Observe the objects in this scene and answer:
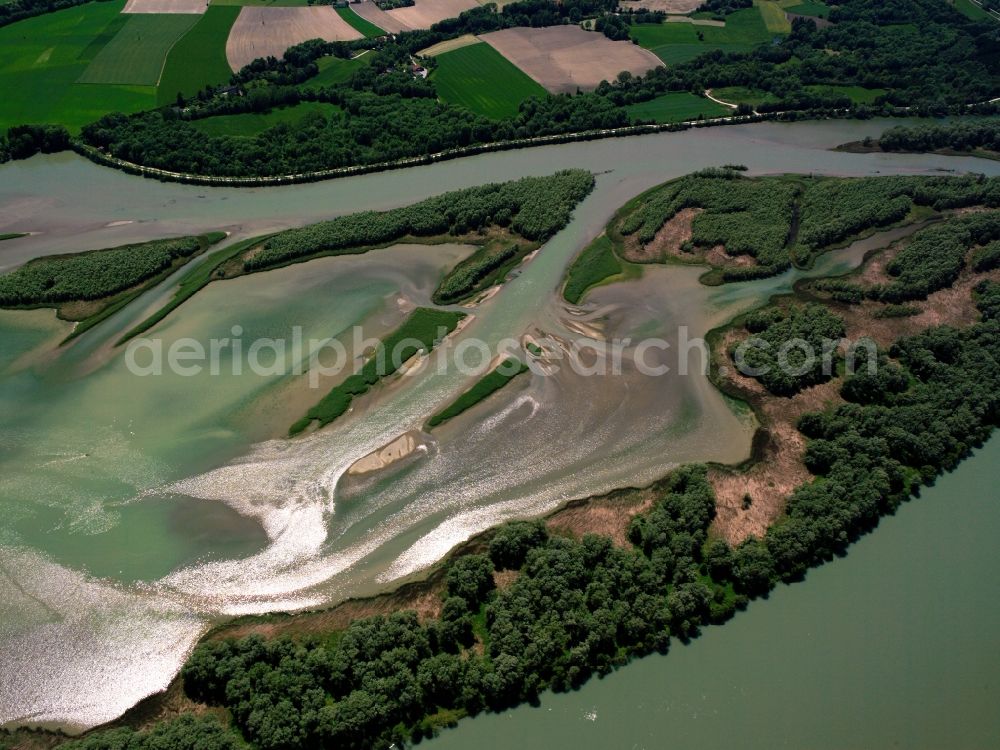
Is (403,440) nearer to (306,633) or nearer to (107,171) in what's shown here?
(306,633)

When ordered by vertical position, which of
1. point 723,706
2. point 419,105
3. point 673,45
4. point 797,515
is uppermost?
point 673,45

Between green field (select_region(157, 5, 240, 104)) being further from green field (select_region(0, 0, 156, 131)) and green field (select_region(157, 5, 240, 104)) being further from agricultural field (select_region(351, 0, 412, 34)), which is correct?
agricultural field (select_region(351, 0, 412, 34))

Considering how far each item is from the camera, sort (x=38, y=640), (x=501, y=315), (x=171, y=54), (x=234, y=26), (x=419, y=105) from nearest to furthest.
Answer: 1. (x=38, y=640)
2. (x=501, y=315)
3. (x=419, y=105)
4. (x=171, y=54)
5. (x=234, y=26)

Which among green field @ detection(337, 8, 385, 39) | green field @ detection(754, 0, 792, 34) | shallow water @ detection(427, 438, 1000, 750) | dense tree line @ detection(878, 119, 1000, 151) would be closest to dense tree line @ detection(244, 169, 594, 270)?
dense tree line @ detection(878, 119, 1000, 151)

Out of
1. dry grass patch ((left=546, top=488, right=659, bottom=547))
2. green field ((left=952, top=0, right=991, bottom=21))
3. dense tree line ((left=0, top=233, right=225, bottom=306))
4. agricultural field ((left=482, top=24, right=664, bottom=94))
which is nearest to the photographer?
dry grass patch ((left=546, top=488, right=659, bottom=547))

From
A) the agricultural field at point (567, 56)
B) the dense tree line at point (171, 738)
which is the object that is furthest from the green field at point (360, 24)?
the dense tree line at point (171, 738)

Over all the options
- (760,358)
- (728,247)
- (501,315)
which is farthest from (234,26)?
(760,358)

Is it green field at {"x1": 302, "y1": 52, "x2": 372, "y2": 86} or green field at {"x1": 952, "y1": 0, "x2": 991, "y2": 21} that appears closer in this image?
green field at {"x1": 302, "y1": 52, "x2": 372, "y2": 86}
